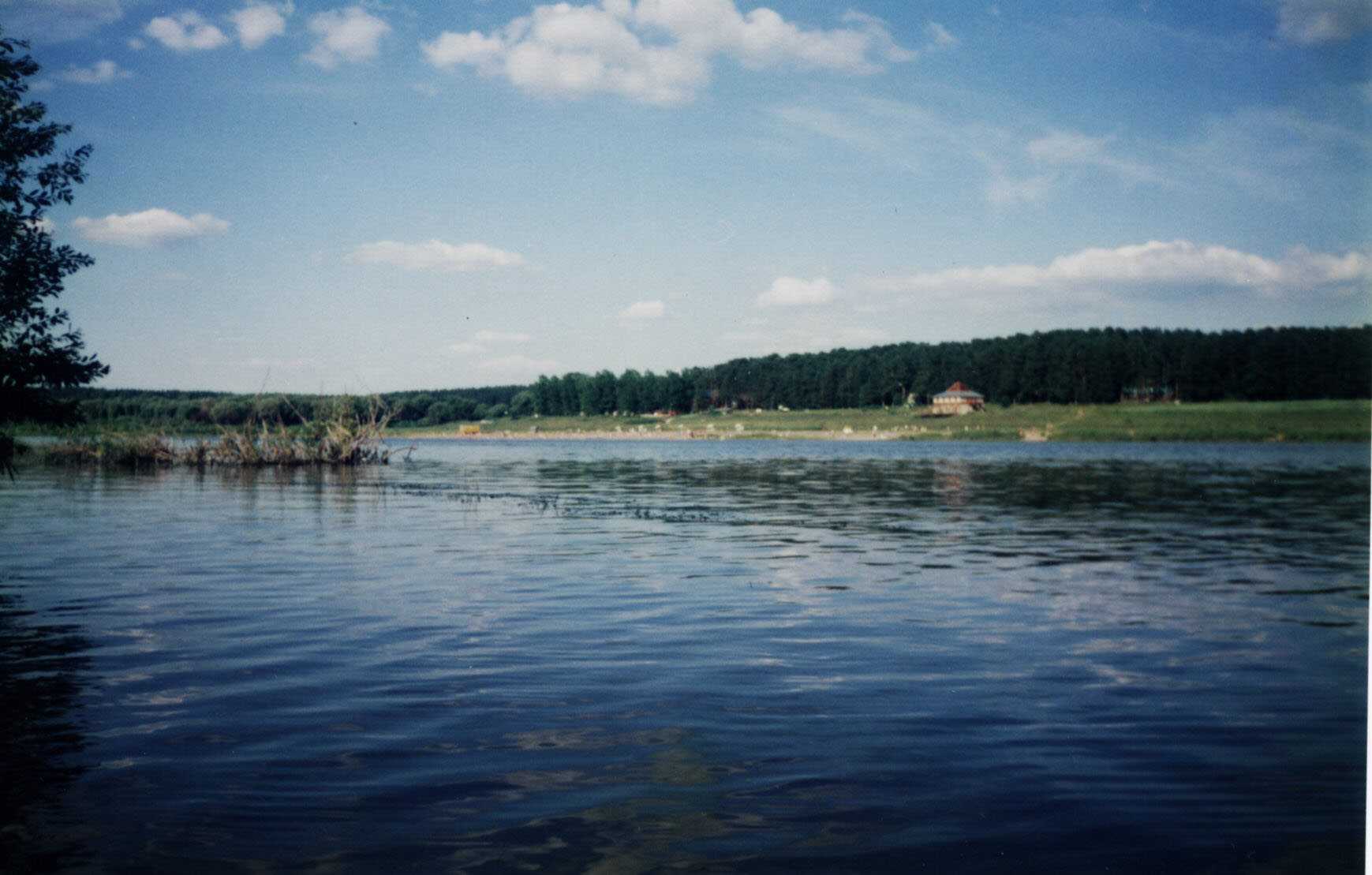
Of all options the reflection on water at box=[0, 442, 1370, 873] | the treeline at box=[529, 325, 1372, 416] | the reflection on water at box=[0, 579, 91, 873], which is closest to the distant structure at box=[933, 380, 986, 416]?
the treeline at box=[529, 325, 1372, 416]

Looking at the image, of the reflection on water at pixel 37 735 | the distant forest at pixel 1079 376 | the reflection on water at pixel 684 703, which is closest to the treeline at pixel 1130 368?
the distant forest at pixel 1079 376

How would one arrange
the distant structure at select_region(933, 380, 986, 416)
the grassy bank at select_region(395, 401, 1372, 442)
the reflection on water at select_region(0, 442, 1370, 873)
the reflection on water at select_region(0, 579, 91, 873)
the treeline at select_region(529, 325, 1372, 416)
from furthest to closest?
the distant structure at select_region(933, 380, 986, 416) < the grassy bank at select_region(395, 401, 1372, 442) < the treeline at select_region(529, 325, 1372, 416) < the reflection on water at select_region(0, 442, 1370, 873) < the reflection on water at select_region(0, 579, 91, 873)

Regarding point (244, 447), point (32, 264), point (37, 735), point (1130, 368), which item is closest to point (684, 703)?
point (37, 735)

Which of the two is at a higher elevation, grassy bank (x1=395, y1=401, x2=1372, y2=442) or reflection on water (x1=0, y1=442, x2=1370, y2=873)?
grassy bank (x1=395, y1=401, x2=1372, y2=442)

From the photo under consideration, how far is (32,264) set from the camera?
16.1 meters

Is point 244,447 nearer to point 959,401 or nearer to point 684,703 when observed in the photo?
point 684,703

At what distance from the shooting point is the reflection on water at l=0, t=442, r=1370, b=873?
6117mm

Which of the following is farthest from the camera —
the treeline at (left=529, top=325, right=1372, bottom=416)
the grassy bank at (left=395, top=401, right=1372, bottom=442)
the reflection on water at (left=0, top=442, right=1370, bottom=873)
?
the grassy bank at (left=395, top=401, right=1372, bottom=442)

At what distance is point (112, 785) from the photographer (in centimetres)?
686

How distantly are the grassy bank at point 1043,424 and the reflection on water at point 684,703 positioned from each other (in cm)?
4343

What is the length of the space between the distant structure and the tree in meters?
154

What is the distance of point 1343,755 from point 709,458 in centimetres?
6664

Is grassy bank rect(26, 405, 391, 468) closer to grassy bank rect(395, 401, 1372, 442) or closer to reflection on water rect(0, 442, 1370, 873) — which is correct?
reflection on water rect(0, 442, 1370, 873)

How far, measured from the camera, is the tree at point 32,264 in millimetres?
15820
